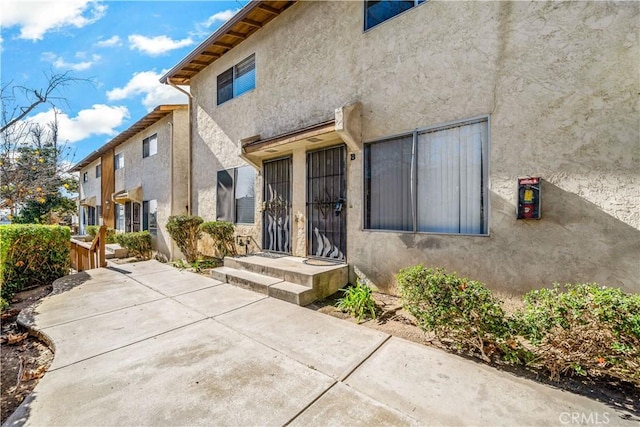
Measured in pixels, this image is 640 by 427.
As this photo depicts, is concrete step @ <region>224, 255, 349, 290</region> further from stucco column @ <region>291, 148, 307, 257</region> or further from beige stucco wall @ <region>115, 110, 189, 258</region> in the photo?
beige stucco wall @ <region>115, 110, 189, 258</region>

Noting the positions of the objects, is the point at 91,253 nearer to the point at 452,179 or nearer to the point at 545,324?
the point at 452,179

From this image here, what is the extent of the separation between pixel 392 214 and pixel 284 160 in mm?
3498

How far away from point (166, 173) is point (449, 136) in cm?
1078

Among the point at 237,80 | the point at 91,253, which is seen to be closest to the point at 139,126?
the point at 237,80

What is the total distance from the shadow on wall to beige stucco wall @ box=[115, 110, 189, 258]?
32.0 ft

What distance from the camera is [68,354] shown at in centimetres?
303

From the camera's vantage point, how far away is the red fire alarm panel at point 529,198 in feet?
11.8

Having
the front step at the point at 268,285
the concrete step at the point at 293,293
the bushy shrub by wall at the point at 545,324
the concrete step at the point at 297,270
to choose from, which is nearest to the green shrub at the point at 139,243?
the front step at the point at 268,285

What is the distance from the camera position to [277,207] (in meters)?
7.29

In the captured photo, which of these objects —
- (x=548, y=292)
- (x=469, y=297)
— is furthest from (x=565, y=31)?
(x=469, y=297)

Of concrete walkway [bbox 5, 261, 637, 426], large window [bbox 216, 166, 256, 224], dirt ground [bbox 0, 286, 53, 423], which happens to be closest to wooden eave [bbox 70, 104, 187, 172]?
large window [bbox 216, 166, 256, 224]

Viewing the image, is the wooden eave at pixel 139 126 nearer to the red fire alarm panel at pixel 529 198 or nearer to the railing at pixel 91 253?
the railing at pixel 91 253

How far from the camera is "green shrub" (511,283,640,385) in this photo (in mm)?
2217

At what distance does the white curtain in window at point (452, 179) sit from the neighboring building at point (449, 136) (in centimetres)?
2
